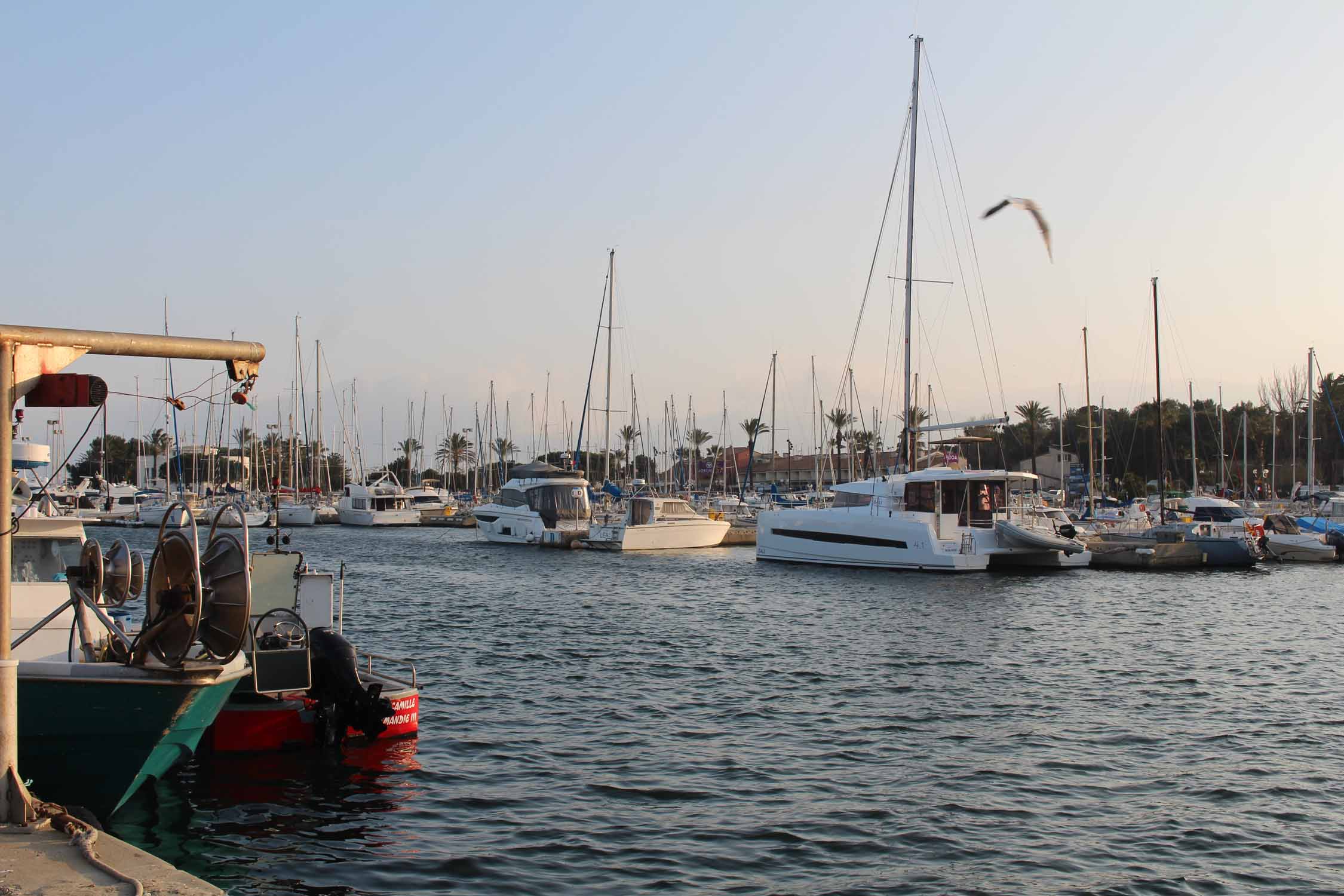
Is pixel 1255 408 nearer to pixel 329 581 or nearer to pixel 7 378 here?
pixel 329 581

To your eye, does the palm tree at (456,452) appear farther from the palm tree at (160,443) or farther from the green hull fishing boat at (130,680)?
the green hull fishing boat at (130,680)

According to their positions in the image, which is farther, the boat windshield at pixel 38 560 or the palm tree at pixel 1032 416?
the palm tree at pixel 1032 416

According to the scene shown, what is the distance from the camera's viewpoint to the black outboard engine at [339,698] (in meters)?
13.9

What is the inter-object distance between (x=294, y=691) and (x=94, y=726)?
10.9 ft

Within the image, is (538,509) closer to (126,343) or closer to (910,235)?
(910,235)

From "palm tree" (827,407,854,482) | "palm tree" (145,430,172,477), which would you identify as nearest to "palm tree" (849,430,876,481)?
"palm tree" (827,407,854,482)

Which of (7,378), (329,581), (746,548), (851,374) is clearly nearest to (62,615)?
(329,581)

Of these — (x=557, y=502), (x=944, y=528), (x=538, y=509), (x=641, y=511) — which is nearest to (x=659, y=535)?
(x=641, y=511)

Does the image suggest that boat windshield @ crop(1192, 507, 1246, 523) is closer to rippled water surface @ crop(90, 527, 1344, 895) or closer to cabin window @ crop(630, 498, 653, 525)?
cabin window @ crop(630, 498, 653, 525)

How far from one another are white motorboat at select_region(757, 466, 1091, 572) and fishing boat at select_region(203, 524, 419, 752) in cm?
2883

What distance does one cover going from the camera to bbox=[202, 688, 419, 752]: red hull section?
43.8 ft

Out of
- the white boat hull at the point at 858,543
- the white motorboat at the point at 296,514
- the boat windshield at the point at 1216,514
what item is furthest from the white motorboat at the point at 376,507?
the boat windshield at the point at 1216,514

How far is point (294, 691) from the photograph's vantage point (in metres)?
13.4

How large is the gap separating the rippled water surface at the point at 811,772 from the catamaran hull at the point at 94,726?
32.0 inches
